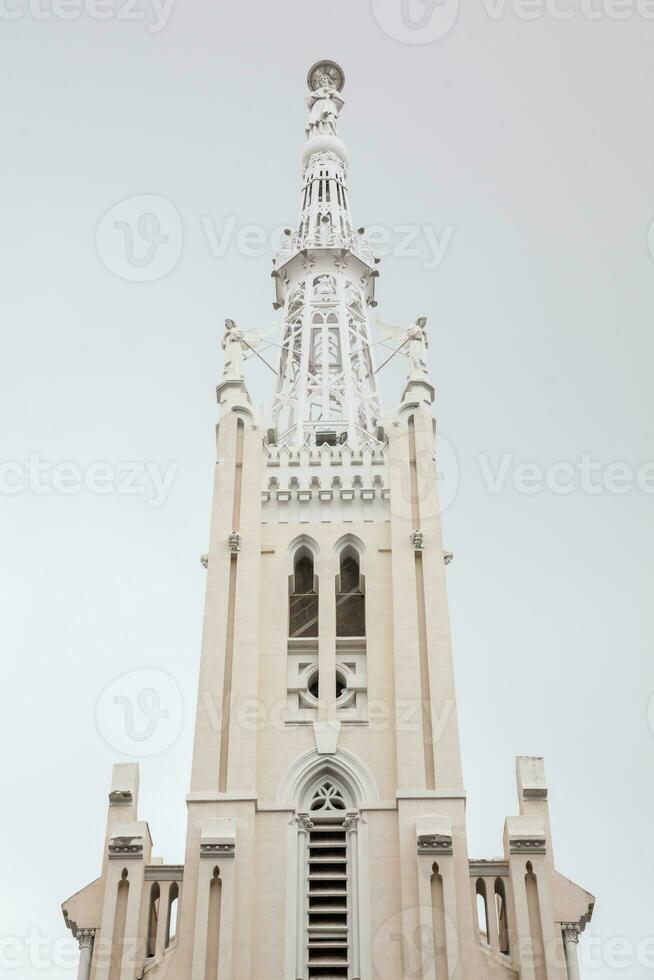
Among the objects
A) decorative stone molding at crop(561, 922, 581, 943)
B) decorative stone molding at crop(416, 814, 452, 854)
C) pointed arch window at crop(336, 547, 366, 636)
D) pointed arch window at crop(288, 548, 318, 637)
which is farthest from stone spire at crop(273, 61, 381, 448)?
decorative stone molding at crop(561, 922, 581, 943)

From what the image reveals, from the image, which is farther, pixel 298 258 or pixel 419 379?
pixel 298 258

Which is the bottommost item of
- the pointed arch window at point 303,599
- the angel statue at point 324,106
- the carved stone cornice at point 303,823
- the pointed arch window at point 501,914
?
the pointed arch window at point 501,914

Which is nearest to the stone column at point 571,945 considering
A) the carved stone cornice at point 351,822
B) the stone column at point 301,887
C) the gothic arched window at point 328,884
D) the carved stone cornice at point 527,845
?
the carved stone cornice at point 527,845

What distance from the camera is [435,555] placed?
39156mm

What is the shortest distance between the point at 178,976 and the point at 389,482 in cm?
1483

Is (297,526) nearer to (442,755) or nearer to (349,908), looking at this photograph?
(442,755)

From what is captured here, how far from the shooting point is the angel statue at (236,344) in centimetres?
4388

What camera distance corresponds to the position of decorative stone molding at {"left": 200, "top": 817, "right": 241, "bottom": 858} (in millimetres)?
33312

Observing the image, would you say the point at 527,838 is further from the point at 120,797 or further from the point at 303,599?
the point at 303,599

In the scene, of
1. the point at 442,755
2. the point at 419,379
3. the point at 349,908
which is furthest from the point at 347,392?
the point at 349,908

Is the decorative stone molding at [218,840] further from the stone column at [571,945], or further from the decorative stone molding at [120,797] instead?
the stone column at [571,945]

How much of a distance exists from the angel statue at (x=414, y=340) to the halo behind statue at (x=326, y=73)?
16655mm

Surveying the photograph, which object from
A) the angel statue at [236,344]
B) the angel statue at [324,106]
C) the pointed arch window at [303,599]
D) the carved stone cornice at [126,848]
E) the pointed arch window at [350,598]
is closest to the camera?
the carved stone cornice at [126,848]

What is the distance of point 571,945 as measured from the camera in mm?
32594
